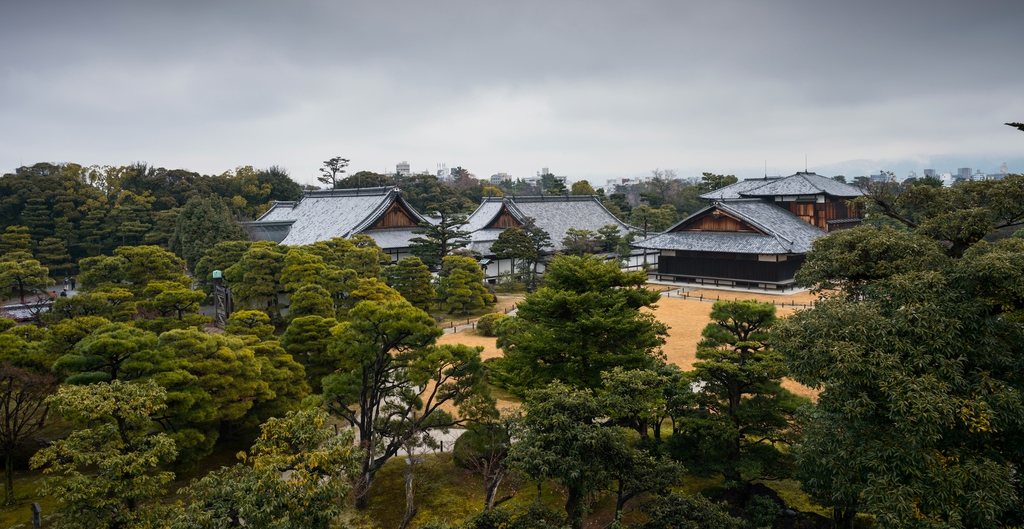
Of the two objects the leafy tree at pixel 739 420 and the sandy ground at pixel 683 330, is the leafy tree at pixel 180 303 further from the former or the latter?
the leafy tree at pixel 739 420

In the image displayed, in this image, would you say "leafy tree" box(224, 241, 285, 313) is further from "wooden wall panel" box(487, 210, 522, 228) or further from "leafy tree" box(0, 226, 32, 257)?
"leafy tree" box(0, 226, 32, 257)

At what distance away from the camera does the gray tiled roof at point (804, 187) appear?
125 feet

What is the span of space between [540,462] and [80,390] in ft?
20.8

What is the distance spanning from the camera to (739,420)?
10.2m

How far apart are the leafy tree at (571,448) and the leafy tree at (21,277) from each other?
26.3 metres

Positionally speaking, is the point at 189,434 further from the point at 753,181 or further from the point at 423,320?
the point at 753,181

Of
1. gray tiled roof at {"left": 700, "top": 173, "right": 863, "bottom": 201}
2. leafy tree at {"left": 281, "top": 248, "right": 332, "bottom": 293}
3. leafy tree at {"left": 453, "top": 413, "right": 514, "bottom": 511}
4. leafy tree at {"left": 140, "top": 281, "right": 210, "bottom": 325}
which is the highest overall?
gray tiled roof at {"left": 700, "top": 173, "right": 863, "bottom": 201}

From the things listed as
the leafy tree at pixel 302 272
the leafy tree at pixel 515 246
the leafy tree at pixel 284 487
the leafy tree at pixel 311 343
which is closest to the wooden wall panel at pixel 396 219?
the leafy tree at pixel 515 246

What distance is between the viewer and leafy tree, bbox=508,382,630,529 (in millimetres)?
7371

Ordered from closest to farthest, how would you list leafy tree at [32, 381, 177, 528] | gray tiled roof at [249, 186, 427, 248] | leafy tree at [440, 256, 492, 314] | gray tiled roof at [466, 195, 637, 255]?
leafy tree at [32, 381, 177, 528], leafy tree at [440, 256, 492, 314], gray tiled roof at [249, 186, 427, 248], gray tiled roof at [466, 195, 637, 255]

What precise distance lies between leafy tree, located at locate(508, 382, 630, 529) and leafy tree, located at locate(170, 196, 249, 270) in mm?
27326

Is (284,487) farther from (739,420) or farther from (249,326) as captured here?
(249,326)

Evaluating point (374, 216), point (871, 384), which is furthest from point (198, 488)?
point (374, 216)

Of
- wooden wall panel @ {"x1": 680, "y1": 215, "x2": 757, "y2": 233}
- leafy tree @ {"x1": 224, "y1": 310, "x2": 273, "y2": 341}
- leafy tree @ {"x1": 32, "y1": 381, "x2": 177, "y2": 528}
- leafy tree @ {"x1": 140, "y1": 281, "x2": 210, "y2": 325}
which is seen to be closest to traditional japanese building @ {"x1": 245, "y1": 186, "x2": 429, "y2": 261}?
leafy tree @ {"x1": 140, "y1": 281, "x2": 210, "y2": 325}
